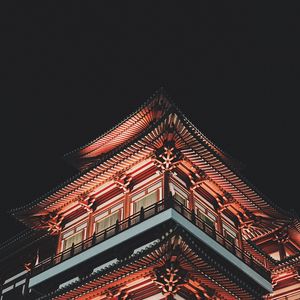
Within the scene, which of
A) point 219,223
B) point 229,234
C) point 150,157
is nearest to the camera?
point 150,157

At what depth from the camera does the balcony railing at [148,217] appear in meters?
19.2

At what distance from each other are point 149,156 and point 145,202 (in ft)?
7.02

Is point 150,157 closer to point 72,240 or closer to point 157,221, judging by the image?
point 157,221

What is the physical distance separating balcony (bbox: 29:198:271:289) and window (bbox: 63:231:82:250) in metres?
0.65

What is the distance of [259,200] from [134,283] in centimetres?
786

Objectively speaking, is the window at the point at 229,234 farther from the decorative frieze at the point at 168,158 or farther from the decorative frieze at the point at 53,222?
the decorative frieze at the point at 53,222

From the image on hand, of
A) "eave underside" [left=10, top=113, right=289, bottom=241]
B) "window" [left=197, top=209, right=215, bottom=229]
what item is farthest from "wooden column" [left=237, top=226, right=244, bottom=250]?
"window" [left=197, top=209, right=215, bottom=229]

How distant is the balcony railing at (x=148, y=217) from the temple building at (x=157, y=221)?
6cm

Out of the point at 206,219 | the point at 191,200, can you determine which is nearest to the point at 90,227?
the point at 191,200

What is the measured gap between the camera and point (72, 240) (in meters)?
23.8

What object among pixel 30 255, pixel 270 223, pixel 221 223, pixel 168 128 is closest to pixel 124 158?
pixel 168 128

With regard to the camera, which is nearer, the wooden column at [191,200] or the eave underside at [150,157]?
the eave underside at [150,157]

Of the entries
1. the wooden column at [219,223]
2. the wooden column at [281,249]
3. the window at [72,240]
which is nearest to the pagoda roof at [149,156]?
the wooden column at [219,223]

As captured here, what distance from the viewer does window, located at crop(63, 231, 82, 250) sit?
23.4m
